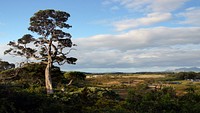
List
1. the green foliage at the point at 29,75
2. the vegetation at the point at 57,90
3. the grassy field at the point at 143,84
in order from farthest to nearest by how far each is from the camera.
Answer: the grassy field at the point at 143,84
the green foliage at the point at 29,75
the vegetation at the point at 57,90

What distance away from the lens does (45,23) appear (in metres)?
35.4

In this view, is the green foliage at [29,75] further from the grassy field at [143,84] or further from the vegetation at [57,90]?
the grassy field at [143,84]

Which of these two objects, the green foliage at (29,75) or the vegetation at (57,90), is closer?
the vegetation at (57,90)

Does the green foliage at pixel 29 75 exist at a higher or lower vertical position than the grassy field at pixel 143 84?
higher

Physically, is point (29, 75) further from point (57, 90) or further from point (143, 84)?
point (143, 84)

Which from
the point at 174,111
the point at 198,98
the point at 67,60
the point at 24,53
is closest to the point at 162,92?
the point at 198,98

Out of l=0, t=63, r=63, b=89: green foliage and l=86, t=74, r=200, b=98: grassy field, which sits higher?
l=0, t=63, r=63, b=89: green foliage

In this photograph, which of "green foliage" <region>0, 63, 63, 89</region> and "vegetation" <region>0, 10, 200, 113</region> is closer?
"vegetation" <region>0, 10, 200, 113</region>

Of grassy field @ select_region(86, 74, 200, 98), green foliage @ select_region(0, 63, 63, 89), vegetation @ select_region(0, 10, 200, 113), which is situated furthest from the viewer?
grassy field @ select_region(86, 74, 200, 98)

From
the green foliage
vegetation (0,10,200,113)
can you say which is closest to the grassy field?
vegetation (0,10,200,113)

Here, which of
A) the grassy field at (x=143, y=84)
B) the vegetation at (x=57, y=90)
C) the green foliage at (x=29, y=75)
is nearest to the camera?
the vegetation at (x=57, y=90)

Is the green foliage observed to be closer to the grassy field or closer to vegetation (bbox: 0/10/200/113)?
vegetation (bbox: 0/10/200/113)

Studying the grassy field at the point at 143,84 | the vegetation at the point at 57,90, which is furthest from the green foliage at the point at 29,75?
the grassy field at the point at 143,84

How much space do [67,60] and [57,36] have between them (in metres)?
2.85
